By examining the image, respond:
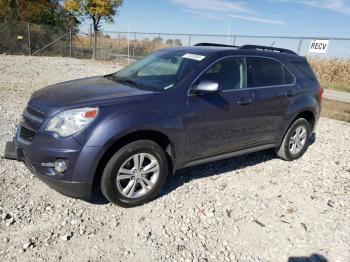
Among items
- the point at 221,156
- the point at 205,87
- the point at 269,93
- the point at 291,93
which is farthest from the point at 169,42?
the point at 205,87

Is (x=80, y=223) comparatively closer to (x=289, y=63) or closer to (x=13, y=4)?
(x=289, y=63)

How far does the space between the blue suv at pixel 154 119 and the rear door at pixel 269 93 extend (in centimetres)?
2

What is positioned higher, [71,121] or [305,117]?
[71,121]

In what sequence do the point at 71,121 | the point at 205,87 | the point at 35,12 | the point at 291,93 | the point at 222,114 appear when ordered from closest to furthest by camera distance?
the point at 71,121 < the point at 205,87 < the point at 222,114 < the point at 291,93 < the point at 35,12

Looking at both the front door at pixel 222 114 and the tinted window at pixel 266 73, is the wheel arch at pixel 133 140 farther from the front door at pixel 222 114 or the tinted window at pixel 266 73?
the tinted window at pixel 266 73

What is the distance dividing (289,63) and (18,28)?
2399cm

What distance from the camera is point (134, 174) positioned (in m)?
3.91

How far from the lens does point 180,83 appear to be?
419 centimetres

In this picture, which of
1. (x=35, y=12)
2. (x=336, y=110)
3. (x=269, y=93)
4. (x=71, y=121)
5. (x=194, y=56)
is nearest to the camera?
(x=71, y=121)

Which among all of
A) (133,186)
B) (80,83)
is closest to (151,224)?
(133,186)

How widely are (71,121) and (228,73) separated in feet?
7.11

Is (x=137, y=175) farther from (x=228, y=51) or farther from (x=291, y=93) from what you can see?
(x=291, y=93)

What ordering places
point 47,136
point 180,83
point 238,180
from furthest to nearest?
1. point 238,180
2. point 180,83
3. point 47,136

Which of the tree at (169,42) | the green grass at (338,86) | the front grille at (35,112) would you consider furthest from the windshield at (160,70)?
the tree at (169,42)
